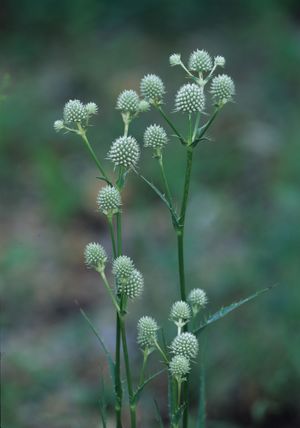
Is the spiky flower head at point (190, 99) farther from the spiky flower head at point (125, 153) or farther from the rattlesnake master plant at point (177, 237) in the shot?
the spiky flower head at point (125, 153)

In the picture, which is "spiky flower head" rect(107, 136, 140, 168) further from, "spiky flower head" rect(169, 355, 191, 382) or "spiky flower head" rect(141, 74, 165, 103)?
"spiky flower head" rect(169, 355, 191, 382)

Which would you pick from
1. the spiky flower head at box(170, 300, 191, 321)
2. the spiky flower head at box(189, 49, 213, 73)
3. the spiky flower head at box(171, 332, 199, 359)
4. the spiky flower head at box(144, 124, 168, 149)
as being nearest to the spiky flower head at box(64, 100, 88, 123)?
the spiky flower head at box(144, 124, 168, 149)

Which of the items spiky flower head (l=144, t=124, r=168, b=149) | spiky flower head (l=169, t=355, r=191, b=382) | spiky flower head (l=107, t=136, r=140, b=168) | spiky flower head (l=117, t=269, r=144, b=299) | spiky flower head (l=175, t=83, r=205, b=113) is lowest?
spiky flower head (l=169, t=355, r=191, b=382)

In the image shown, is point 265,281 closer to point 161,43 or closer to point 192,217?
point 192,217

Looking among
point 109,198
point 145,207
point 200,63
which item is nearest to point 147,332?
point 109,198

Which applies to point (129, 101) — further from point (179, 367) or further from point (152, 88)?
point (179, 367)

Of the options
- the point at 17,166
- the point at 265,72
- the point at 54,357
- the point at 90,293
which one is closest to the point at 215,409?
the point at 54,357
